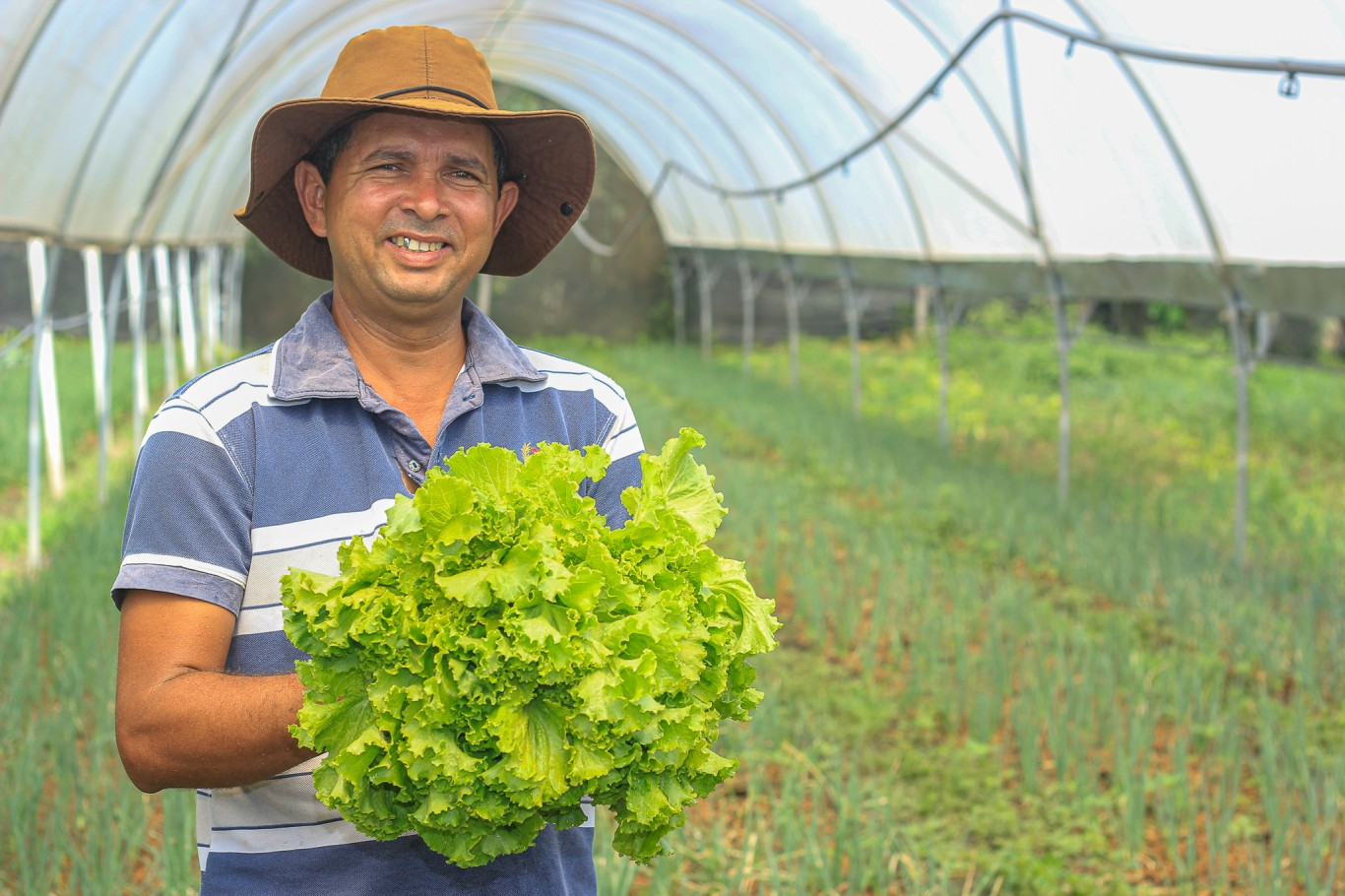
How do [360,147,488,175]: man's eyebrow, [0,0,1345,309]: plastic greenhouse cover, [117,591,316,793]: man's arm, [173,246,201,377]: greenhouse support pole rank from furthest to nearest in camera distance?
[173,246,201,377]: greenhouse support pole, [0,0,1345,309]: plastic greenhouse cover, [360,147,488,175]: man's eyebrow, [117,591,316,793]: man's arm

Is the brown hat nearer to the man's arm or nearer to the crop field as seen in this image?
the man's arm

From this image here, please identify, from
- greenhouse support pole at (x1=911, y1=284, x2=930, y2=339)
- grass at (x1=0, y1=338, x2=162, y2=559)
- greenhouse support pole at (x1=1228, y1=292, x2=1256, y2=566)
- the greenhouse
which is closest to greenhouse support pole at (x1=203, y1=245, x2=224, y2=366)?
the greenhouse

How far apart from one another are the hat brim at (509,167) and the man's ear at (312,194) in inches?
0.7

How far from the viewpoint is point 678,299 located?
17266 mm

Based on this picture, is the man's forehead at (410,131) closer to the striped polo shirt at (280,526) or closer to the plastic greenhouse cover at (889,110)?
the striped polo shirt at (280,526)

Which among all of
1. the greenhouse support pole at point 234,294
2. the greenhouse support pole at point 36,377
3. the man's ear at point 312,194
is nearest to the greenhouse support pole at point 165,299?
the greenhouse support pole at point 36,377

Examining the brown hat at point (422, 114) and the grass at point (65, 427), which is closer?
the brown hat at point (422, 114)

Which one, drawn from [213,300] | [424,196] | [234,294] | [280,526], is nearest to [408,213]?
[424,196]

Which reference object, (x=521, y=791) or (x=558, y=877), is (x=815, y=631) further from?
(x=521, y=791)

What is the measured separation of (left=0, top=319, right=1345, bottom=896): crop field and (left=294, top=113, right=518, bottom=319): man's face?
1481 mm

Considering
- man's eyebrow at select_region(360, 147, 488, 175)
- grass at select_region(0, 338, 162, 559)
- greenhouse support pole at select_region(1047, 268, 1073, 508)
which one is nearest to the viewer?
man's eyebrow at select_region(360, 147, 488, 175)

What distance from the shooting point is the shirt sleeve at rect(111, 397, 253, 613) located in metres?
1.31

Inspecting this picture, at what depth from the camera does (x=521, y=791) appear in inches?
45.8

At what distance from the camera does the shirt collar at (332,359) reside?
1.46 metres
